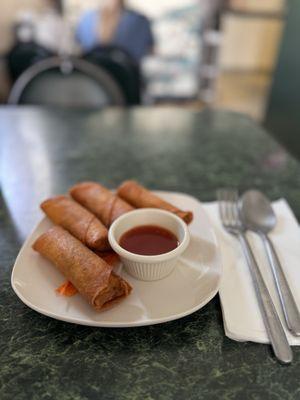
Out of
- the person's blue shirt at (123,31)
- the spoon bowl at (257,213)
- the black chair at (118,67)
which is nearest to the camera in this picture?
the spoon bowl at (257,213)

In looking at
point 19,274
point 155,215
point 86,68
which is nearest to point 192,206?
point 155,215

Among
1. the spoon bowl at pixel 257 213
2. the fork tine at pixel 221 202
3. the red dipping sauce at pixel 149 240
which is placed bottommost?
the fork tine at pixel 221 202

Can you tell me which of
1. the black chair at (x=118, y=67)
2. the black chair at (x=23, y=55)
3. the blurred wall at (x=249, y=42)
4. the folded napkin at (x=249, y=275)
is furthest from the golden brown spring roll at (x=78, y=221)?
the blurred wall at (x=249, y=42)

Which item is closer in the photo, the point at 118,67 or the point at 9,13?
the point at 118,67

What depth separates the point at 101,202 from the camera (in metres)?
0.68

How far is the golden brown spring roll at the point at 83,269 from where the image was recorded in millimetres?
491

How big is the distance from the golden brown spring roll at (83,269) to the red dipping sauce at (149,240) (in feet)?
0.22

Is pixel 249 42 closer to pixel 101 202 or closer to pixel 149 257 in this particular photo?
pixel 101 202

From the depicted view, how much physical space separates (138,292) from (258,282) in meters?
0.20

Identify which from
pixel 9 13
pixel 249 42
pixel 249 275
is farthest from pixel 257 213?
pixel 9 13

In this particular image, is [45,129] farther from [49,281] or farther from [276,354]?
[276,354]

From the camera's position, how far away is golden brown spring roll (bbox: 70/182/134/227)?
25.7 inches

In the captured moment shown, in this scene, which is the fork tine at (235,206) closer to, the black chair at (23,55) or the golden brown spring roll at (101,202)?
the golden brown spring roll at (101,202)

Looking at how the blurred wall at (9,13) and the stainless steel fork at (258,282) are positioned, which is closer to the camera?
the stainless steel fork at (258,282)
